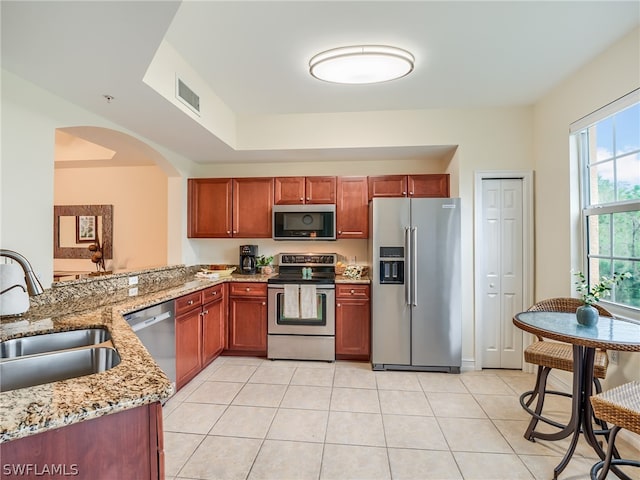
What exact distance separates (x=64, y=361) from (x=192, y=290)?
1682 mm

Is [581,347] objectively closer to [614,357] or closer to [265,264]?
[614,357]

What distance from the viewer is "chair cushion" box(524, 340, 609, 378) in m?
2.14

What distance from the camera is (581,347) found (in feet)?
6.54

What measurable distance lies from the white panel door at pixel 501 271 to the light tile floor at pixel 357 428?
0.23 meters

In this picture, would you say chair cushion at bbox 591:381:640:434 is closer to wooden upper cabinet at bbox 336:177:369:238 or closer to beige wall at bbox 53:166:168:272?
wooden upper cabinet at bbox 336:177:369:238

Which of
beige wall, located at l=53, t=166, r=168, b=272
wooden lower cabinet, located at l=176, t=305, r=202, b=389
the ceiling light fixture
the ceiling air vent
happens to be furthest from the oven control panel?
the ceiling light fixture

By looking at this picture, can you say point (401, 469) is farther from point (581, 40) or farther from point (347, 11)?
point (581, 40)

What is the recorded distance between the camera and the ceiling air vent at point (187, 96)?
244cm

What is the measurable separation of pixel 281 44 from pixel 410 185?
223cm

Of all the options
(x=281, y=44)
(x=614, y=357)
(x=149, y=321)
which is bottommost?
(x=614, y=357)

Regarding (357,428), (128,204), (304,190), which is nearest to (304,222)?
(304,190)

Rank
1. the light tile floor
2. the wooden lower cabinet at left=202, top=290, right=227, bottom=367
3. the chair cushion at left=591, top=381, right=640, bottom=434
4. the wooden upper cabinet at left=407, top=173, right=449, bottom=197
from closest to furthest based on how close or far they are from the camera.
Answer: the chair cushion at left=591, top=381, right=640, bottom=434
the light tile floor
the wooden lower cabinet at left=202, top=290, right=227, bottom=367
the wooden upper cabinet at left=407, top=173, right=449, bottom=197

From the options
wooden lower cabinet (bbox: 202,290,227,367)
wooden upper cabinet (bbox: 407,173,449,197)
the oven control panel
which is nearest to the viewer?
wooden lower cabinet (bbox: 202,290,227,367)

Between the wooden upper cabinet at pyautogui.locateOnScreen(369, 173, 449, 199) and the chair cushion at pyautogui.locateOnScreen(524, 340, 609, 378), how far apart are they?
6.26 feet
